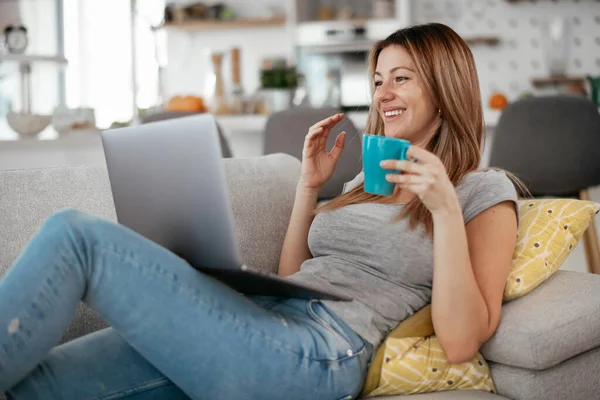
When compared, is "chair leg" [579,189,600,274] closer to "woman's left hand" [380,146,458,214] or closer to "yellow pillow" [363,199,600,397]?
"yellow pillow" [363,199,600,397]

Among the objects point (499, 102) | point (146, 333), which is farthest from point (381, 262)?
point (499, 102)

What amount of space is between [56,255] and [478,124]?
939mm

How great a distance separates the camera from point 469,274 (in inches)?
55.6

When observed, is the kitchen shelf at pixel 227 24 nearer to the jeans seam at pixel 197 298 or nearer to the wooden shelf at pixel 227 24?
the wooden shelf at pixel 227 24

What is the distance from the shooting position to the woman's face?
171cm

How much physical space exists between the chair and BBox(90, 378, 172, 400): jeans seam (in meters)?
2.30

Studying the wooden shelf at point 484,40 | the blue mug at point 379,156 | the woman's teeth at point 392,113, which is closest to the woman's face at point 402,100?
the woman's teeth at point 392,113

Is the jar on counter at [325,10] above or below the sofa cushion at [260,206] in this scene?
above

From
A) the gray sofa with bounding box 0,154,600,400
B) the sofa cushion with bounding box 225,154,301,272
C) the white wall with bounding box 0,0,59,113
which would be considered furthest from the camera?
the white wall with bounding box 0,0,59,113

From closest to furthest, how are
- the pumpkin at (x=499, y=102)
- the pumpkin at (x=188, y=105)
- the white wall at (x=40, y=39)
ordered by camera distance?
the pumpkin at (x=188, y=105) → the pumpkin at (x=499, y=102) → the white wall at (x=40, y=39)

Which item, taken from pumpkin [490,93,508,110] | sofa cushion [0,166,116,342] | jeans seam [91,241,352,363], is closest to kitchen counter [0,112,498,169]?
sofa cushion [0,166,116,342]

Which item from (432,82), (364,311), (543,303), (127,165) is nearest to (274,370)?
(364,311)

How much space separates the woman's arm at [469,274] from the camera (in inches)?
54.9

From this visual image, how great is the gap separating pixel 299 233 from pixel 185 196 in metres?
0.56
